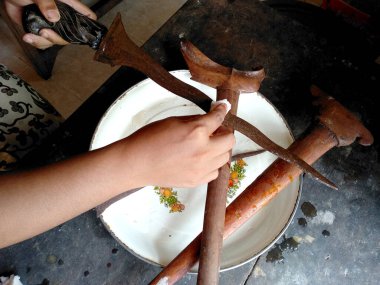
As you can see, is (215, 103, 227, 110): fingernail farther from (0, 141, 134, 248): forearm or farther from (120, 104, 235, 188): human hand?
(0, 141, 134, 248): forearm

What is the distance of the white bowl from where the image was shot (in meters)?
0.59

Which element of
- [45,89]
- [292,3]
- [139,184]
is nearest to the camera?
[139,184]

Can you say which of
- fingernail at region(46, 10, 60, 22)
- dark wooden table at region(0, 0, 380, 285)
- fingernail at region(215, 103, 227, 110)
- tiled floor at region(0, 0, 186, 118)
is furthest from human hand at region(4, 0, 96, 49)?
tiled floor at region(0, 0, 186, 118)

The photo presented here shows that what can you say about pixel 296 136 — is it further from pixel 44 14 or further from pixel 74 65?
pixel 74 65

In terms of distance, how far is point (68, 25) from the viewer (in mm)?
548

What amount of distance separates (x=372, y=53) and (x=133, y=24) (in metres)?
1.02

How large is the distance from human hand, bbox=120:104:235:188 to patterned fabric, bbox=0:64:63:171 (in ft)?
1.25

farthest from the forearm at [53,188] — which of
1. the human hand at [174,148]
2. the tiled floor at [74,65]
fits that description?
the tiled floor at [74,65]

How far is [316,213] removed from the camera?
26.5 inches

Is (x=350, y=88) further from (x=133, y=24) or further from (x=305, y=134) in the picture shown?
(x=133, y=24)

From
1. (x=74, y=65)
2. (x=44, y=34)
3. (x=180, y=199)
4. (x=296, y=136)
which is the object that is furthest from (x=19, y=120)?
(x=74, y=65)

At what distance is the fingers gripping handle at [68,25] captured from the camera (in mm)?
545

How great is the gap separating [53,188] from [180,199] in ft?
0.89

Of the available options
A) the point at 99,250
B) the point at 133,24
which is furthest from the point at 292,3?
the point at 99,250
